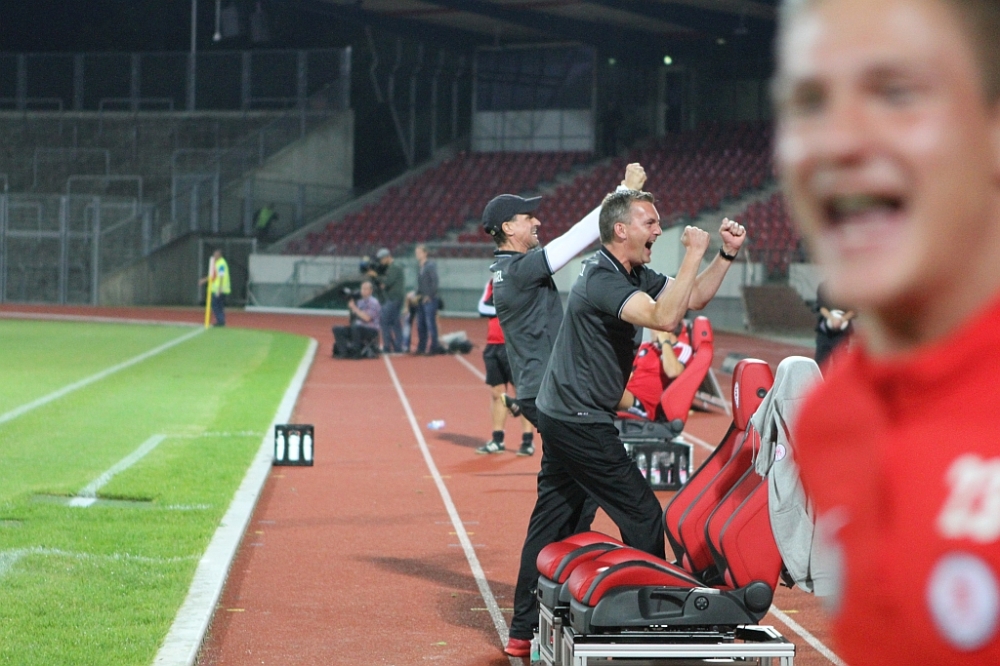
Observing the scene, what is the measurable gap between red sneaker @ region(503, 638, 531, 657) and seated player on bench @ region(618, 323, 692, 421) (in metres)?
5.95

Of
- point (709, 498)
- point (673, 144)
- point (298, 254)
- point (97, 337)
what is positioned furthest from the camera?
point (673, 144)

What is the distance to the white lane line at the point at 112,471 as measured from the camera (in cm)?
982

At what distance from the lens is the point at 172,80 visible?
47.8 meters

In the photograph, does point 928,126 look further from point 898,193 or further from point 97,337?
point 97,337

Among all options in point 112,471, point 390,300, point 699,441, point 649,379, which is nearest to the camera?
point 112,471

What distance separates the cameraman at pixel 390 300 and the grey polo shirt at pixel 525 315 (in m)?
17.9

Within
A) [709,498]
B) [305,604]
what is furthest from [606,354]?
[305,604]

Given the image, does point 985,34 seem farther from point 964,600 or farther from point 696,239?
point 696,239

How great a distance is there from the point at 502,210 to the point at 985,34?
6.20 meters

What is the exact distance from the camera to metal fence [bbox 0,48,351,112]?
47.0m

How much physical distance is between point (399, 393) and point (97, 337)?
12071 mm

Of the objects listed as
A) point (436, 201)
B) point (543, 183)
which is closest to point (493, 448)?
point (436, 201)

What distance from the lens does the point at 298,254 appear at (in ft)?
135

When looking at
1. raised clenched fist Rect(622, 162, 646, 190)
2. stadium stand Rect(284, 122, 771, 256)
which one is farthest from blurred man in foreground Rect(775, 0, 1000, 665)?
stadium stand Rect(284, 122, 771, 256)
